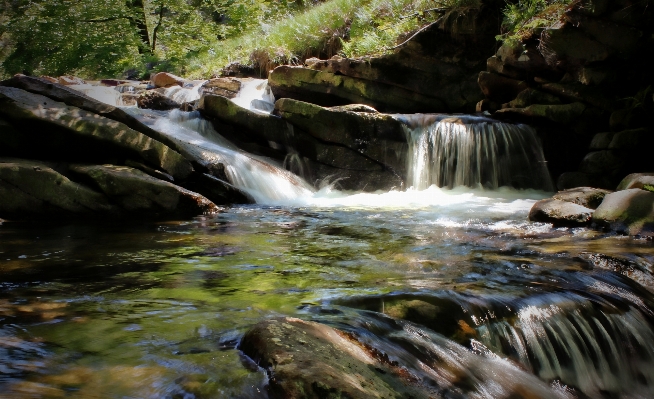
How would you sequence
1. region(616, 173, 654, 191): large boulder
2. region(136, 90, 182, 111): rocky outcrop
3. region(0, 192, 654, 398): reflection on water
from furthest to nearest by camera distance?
region(136, 90, 182, 111): rocky outcrop
region(616, 173, 654, 191): large boulder
region(0, 192, 654, 398): reflection on water

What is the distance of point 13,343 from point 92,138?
605 centimetres

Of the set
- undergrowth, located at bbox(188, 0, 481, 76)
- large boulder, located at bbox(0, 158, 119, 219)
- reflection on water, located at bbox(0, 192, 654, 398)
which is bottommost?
reflection on water, located at bbox(0, 192, 654, 398)

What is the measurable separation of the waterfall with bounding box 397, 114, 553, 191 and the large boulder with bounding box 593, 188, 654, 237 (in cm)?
442

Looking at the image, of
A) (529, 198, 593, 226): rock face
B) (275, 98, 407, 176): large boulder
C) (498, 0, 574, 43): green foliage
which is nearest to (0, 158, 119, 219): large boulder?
(275, 98, 407, 176): large boulder

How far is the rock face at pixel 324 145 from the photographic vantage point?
11320 mm

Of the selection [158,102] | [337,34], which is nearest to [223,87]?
[158,102]

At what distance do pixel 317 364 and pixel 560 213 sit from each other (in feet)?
19.2

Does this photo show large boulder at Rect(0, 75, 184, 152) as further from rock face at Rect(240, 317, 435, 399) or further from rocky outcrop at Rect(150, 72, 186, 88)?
rocky outcrop at Rect(150, 72, 186, 88)

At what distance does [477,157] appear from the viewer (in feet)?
36.9

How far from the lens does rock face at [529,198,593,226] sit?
6871 mm

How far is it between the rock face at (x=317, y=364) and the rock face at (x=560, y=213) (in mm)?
5214

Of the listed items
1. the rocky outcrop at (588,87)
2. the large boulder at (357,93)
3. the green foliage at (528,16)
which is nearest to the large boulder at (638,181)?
the rocky outcrop at (588,87)

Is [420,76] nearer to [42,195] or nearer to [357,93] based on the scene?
[357,93]

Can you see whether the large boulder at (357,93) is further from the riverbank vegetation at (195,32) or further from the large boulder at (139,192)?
the large boulder at (139,192)
